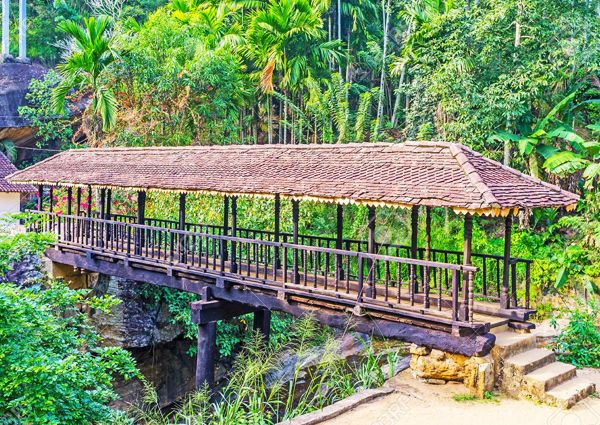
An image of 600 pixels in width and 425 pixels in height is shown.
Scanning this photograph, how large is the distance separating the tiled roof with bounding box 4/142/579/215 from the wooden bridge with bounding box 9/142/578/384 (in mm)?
24

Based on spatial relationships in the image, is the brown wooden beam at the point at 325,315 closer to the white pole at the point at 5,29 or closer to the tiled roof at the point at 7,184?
the tiled roof at the point at 7,184

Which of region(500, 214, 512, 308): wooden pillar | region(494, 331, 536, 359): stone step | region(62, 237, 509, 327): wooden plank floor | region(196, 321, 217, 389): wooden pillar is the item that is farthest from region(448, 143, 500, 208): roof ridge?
region(196, 321, 217, 389): wooden pillar

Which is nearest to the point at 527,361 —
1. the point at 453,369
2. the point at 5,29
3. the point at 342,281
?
the point at 453,369

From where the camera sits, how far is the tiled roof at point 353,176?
288 inches

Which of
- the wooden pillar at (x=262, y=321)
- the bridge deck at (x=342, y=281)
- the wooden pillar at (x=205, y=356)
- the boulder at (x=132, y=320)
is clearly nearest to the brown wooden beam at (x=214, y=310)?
the wooden pillar at (x=205, y=356)

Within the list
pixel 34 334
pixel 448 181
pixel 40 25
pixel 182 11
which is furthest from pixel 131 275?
pixel 40 25

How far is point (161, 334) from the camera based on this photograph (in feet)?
46.9

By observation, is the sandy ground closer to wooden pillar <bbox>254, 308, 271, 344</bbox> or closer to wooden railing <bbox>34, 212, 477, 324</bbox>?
wooden railing <bbox>34, 212, 477, 324</bbox>

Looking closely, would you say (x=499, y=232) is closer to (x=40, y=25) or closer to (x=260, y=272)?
(x=260, y=272)

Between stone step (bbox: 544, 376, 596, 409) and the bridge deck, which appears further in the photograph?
the bridge deck

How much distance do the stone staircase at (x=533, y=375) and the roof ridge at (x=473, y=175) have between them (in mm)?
2087

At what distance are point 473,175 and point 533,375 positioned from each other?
107 inches

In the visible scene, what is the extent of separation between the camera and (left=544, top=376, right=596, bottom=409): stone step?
6941mm

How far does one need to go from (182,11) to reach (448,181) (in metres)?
16.8
